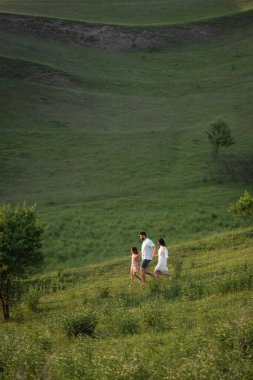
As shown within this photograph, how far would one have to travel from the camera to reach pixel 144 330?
1457 centimetres

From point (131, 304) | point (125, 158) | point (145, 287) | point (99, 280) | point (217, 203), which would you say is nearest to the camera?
point (131, 304)

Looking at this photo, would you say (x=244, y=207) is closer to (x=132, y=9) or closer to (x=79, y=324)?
(x=79, y=324)

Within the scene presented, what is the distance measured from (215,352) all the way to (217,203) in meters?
31.7

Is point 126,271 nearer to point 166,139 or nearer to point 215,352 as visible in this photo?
point 215,352

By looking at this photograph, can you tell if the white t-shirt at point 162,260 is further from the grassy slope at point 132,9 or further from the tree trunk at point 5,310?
the grassy slope at point 132,9

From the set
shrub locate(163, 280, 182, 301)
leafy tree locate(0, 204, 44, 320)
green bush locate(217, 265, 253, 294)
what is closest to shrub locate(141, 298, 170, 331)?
green bush locate(217, 265, 253, 294)

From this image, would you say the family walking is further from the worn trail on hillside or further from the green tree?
the worn trail on hillside

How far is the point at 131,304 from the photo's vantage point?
1881 centimetres

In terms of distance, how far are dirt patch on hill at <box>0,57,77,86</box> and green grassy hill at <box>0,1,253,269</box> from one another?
13 cm

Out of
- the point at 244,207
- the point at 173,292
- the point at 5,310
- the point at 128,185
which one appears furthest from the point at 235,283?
the point at 128,185

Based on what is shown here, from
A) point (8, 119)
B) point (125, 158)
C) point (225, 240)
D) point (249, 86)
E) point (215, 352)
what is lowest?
point (215, 352)

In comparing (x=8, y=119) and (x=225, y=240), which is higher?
(x=8, y=119)

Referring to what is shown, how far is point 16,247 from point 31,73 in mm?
53909

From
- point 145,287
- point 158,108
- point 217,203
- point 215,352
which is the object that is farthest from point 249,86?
point 215,352
